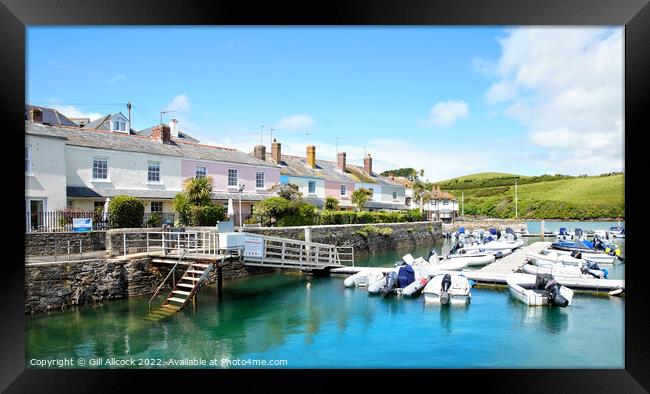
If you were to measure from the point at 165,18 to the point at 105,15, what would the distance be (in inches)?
28.2

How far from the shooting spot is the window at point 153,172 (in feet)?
62.7

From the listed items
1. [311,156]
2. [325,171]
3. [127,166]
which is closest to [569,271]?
[127,166]

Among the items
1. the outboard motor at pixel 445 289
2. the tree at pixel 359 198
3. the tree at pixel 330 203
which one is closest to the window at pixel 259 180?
the tree at pixel 330 203

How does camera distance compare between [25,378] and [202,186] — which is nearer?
[25,378]

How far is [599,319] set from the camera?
9953 millimetres

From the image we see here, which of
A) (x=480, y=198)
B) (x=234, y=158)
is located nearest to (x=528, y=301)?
(x=234, y=158)

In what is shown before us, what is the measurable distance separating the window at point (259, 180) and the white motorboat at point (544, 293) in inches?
596

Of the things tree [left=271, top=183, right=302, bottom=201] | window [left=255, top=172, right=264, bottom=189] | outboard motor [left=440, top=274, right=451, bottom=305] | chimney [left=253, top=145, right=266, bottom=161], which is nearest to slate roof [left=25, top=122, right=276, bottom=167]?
window [left=255, top=172, right=264, bottom=189]

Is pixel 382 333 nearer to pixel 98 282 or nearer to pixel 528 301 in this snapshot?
pixel 528 301

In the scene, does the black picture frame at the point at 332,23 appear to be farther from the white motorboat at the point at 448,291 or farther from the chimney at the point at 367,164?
the chimney at the point at 367,164

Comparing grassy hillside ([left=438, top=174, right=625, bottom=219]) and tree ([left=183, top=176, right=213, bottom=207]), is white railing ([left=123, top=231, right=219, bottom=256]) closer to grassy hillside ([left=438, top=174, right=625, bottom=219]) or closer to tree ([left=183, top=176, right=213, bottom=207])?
tree ([left=183, top=176, right=213, bottom=207])

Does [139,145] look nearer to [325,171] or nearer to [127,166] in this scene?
[127,166]

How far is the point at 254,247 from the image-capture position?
1252 cm

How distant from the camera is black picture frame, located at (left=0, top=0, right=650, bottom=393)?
530 centimetres
